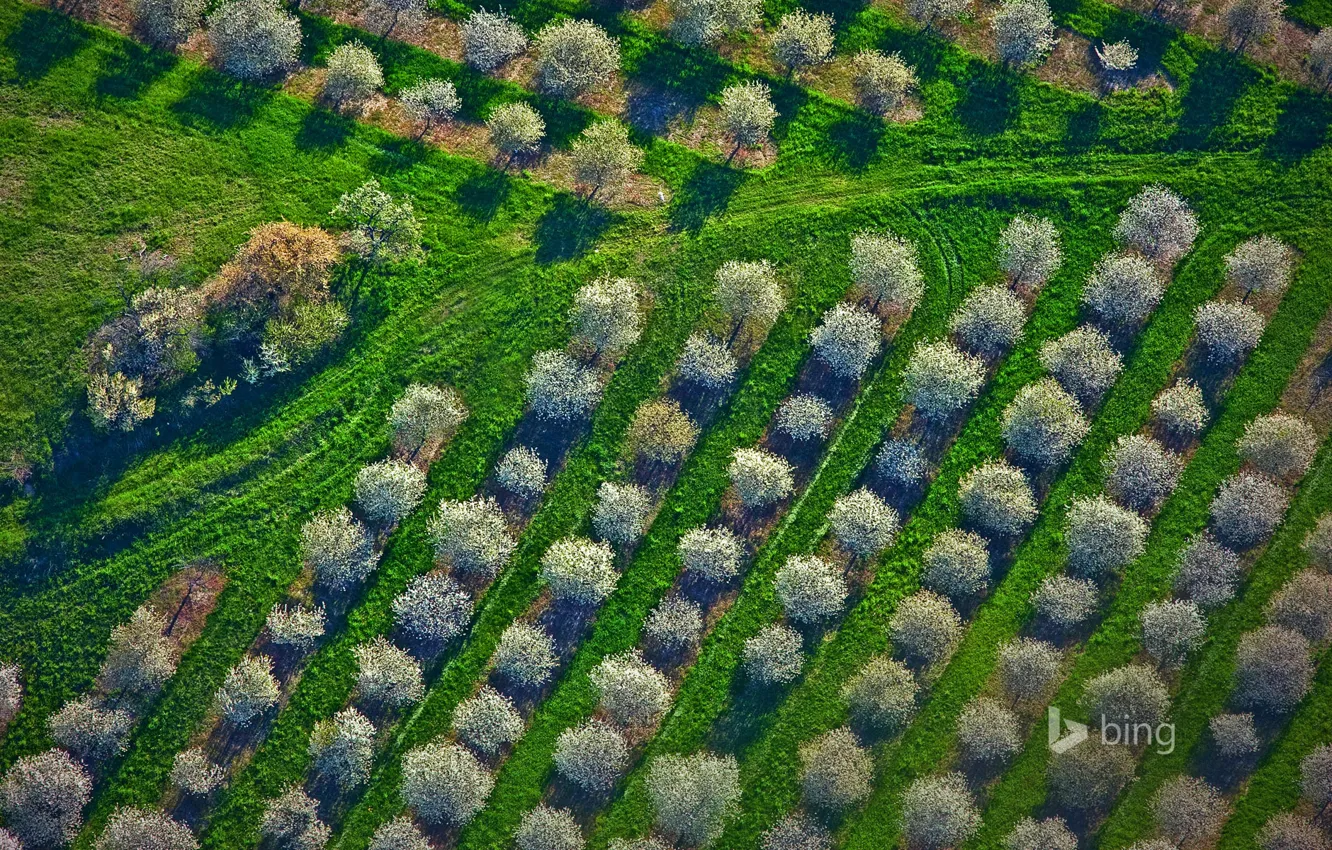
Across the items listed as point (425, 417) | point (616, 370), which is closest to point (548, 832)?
point (425, 417)

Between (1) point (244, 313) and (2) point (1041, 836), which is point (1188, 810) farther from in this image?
(1) point (244, 313)

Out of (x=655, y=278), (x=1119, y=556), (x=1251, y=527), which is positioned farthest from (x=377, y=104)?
(x=1251, y=527)

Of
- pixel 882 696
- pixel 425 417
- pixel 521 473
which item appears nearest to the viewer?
pixel 882 696

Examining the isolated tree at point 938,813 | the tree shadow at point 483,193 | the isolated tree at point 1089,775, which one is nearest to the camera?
the isolated tree at point 938,813

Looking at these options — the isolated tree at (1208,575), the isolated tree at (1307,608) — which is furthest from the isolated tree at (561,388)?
the isolated tree at (1307,608)

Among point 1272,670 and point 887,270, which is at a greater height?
point 887,270

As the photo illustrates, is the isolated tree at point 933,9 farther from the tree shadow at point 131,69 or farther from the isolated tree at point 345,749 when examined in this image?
the isolated tree at point 345,749

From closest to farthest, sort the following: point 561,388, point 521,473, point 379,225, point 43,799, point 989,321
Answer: point 43,799 → point 521,473 → point 561,388 → point 989,321 → point 379,225

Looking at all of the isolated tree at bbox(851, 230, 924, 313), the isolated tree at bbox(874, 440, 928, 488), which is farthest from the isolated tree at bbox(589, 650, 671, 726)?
the isolated tree at bbox(851, 230, 924, 313)
